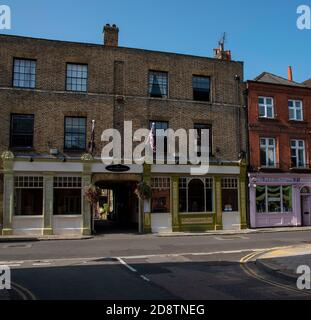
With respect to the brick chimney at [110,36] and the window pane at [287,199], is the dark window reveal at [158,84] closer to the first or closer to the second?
the brick chimney at [110,36]

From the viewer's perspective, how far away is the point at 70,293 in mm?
8055

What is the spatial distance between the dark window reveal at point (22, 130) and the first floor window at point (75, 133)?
1946 millimetres

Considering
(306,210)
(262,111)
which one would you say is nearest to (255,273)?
(262,111)

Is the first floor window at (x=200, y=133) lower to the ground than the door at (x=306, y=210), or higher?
higher

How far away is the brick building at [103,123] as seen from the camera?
21.5m

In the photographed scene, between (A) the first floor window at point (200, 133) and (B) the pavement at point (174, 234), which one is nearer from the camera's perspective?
(B) the pavement at point (174, 234)

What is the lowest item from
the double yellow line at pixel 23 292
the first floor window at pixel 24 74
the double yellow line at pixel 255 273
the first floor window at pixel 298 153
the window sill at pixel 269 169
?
the double yellow line at pixel 255 273

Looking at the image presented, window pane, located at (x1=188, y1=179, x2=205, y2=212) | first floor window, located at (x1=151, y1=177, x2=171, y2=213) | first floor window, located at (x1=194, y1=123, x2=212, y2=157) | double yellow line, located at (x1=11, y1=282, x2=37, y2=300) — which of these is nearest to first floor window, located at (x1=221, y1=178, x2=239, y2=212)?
window pane, located at (x1=188, y1=179, x2=205, y2=212)

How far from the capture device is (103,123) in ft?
74.9

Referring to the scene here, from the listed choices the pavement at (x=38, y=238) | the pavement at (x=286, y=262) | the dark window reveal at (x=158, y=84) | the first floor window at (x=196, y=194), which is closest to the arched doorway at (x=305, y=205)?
the first floor window at (x=196, y=194)

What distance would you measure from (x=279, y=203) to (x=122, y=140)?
11.5m

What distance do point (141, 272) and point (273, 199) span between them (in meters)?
17.5

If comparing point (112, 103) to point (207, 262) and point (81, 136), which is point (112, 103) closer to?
point (81, 136)
